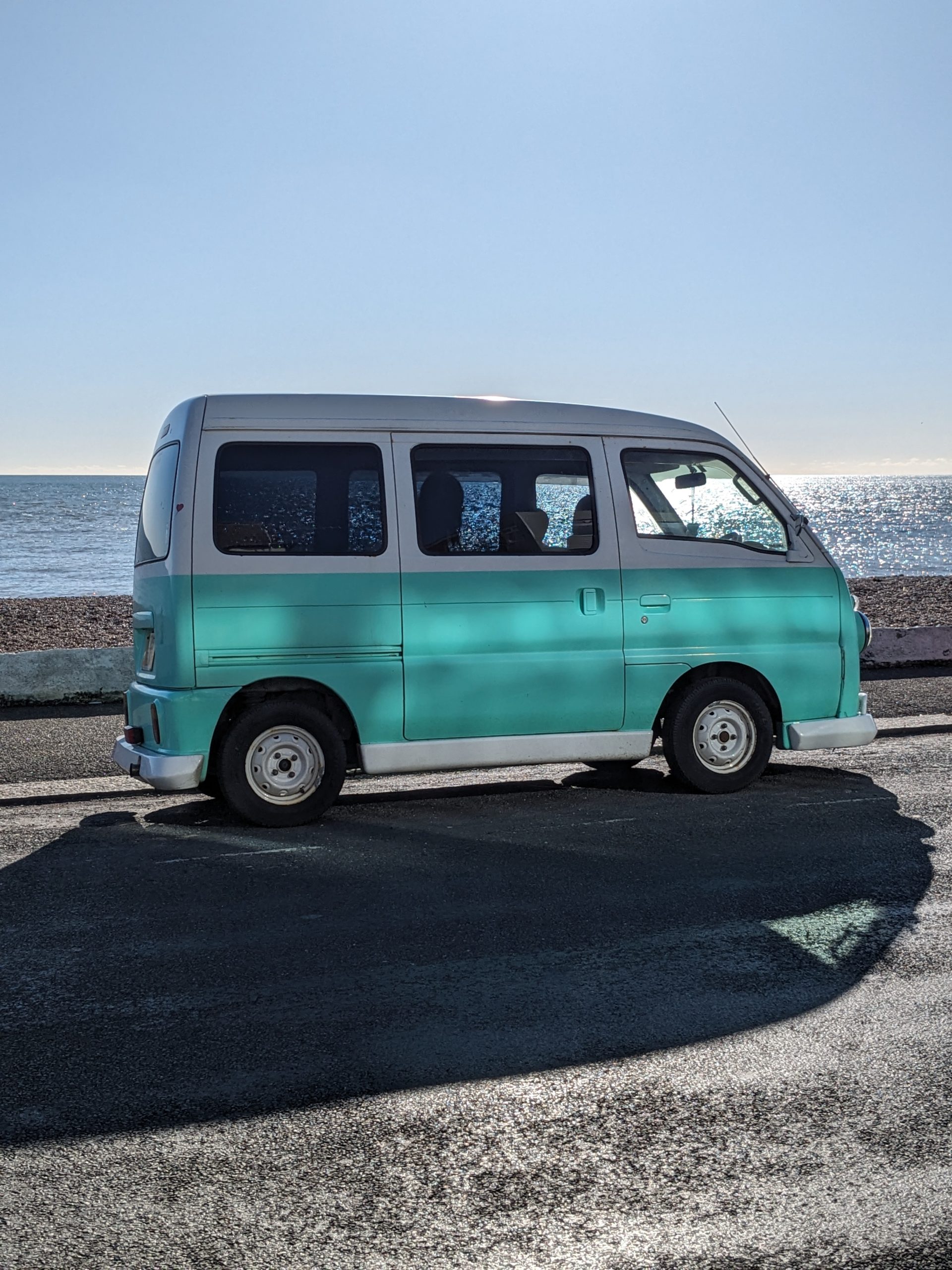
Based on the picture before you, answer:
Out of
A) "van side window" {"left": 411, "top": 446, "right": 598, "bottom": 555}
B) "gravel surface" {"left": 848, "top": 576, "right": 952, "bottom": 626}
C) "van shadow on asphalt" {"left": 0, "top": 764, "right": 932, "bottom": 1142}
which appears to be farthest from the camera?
"gravel surface" {"left": 848, "top": 576, "right": 952, "bottom": 626}

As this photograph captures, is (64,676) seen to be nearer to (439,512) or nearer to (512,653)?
(439,512)

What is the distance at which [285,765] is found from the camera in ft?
24.2

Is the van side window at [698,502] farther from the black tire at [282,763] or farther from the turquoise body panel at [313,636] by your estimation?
the black tire at [282,763]

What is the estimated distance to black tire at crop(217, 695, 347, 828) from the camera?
23.9 feet

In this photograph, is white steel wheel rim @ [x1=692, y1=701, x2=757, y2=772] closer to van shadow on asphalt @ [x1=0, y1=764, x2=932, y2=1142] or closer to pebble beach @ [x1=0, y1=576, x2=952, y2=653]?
van shadow on asphalt @ [x1=0, y1=764, x2=932, y2=1142]

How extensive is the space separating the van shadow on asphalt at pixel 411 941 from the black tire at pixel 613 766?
1.15 meters

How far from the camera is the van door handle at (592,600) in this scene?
25.8 feet

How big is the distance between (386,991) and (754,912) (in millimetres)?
1691

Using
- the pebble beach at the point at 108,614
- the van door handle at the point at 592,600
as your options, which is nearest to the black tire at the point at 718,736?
the van door handle at the point at 592,600

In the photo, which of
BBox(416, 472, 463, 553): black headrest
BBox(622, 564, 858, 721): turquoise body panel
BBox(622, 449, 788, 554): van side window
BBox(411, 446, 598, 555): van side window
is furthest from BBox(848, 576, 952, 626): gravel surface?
BBox(416, 472, 463, 553): black headrest

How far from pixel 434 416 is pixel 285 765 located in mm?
2151

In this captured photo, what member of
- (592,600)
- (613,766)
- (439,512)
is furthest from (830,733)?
(439,512)

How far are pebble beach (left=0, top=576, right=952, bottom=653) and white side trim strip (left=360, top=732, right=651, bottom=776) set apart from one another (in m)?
10.1

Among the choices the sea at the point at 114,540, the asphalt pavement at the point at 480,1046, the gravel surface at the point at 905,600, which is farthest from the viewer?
the sea at the point at 114,540
